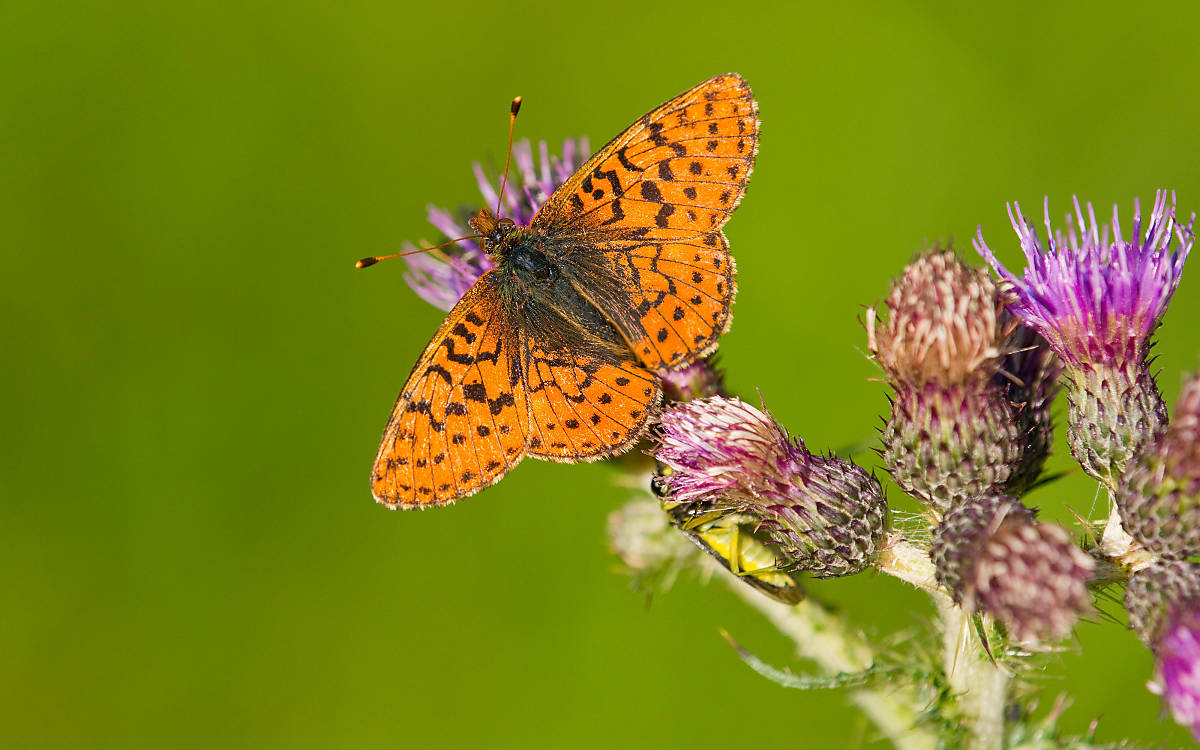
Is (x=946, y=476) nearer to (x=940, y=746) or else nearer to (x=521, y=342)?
(x=940, y=746)

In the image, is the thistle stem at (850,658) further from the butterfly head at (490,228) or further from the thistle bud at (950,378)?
the butterfly head at (490,228)

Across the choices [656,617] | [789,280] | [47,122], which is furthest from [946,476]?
[47,122]

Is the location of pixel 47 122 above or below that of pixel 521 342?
above

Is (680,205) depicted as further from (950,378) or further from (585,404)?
(950,378)

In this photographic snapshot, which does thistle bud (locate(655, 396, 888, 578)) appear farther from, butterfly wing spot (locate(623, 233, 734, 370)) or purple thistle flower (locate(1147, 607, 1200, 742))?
purple thistle flower (locate(1147, 607, 1200, 742))

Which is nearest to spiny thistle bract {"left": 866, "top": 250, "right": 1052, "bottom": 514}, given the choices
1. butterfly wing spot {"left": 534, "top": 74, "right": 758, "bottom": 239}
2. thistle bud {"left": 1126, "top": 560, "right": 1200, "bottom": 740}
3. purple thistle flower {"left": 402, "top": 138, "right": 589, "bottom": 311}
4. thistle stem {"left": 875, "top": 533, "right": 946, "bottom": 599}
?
thistle stem {"left": 875, "top": 533, "right": 946, "bottom": 599}

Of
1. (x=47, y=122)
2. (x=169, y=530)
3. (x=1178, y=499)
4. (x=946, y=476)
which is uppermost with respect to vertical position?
(x=47, y=122)
